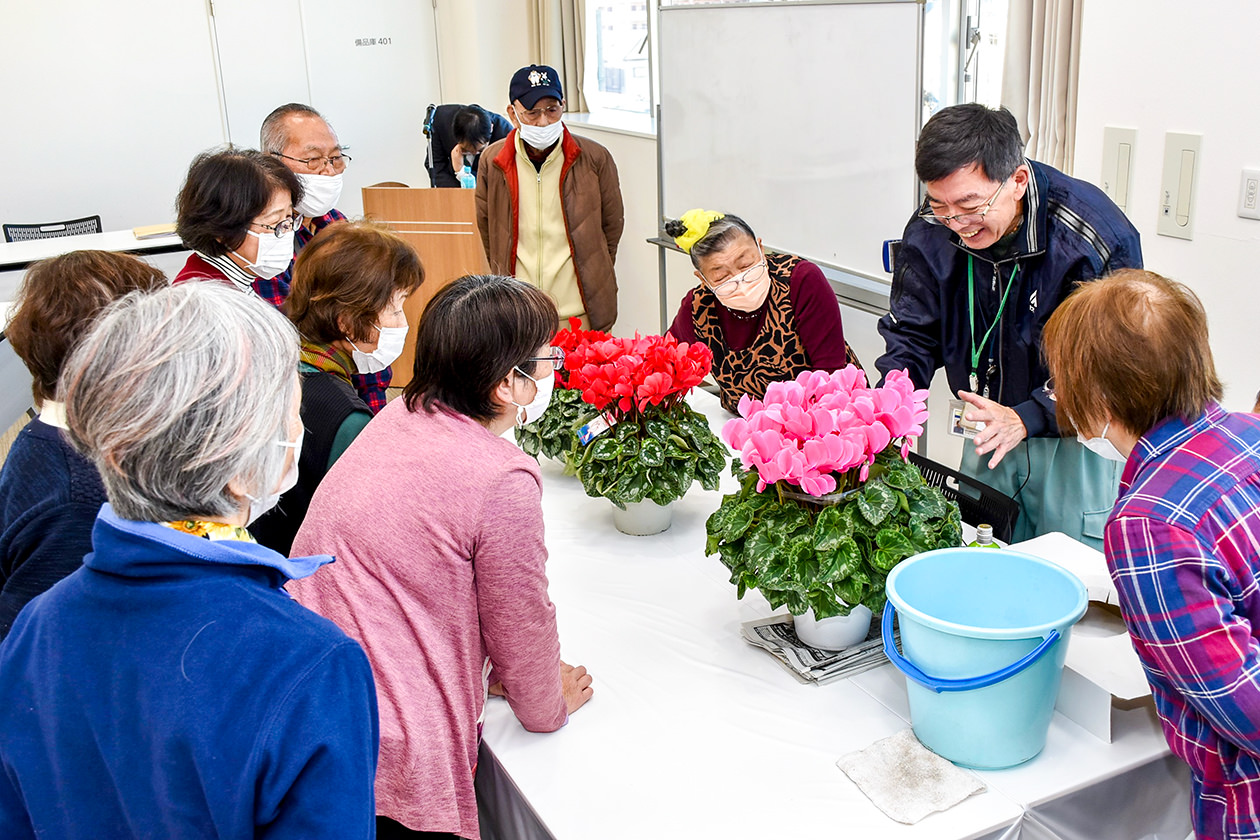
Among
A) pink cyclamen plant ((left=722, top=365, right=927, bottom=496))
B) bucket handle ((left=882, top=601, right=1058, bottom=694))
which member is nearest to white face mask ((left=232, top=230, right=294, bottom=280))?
pink cyclamen plant ((left=722, top=365, right=927, bottom=496))

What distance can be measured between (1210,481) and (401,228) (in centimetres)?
435

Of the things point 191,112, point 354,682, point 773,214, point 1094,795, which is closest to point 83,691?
point 354,682

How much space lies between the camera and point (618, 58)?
20.1ft

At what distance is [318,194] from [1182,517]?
261cm

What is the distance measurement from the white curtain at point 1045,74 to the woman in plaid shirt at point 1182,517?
1.85 meters

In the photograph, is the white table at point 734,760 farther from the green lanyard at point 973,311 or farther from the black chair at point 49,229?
the black chair at point 49,229

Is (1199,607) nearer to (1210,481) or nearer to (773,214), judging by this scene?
(1210,481)

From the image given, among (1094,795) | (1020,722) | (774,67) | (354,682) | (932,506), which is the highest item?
(774,67)

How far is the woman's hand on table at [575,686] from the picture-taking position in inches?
63.7

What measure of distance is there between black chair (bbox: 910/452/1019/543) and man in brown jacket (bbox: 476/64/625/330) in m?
2.52

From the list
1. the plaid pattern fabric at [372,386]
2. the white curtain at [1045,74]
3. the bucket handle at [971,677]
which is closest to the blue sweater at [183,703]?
the bucket handle at [971,677]

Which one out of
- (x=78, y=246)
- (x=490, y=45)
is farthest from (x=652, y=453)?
(x=490, y=45)

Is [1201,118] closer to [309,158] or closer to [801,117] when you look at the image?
[801,117]

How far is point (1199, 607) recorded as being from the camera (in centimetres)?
117
